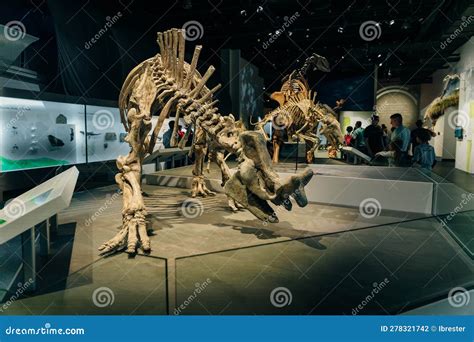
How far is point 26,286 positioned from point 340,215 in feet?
13.8

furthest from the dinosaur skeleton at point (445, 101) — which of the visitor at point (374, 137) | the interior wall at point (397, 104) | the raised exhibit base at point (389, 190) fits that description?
the interior wall at point (397, 104)

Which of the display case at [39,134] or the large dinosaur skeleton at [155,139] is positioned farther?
the display case at [39,134]

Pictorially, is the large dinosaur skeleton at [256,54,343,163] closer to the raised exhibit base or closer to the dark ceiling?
the dark ceiling

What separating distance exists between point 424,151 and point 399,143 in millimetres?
987

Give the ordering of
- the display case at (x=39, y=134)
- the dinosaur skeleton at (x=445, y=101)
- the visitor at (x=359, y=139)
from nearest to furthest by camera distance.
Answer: the display case at (x=39, y=134)
the dinosaur skeleton at (x=445, y=101)
the visitor at (x=359, y=139)

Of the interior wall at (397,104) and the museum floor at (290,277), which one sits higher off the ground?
the interior wall at (397,104)

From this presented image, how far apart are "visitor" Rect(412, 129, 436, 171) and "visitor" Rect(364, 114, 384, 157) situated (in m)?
1.81

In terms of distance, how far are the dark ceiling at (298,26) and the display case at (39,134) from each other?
1.18 m

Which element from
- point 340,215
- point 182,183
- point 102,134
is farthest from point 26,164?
point 340,215

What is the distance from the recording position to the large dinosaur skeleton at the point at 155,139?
11.9 feet

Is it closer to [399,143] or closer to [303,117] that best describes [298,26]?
[303,117]

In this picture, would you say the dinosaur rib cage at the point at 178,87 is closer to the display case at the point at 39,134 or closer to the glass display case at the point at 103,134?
the display case at the point at 39,134

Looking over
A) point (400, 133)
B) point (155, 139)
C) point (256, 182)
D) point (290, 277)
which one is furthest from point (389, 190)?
point (290, 277)

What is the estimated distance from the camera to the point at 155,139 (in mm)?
4625
